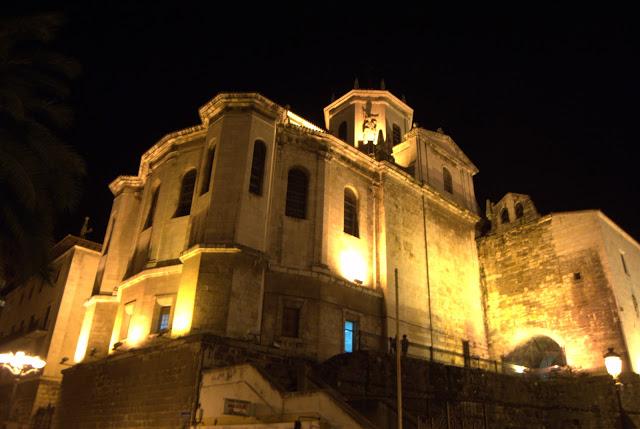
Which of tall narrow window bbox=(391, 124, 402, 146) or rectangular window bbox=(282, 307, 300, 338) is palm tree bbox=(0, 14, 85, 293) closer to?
rectangular window bbox=(282, 307, 300, 338)

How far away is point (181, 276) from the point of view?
68.6 feet

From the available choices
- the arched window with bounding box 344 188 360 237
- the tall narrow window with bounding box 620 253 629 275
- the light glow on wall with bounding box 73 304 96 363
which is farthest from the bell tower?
the light glow on wall with bounding box 73 304 96 363

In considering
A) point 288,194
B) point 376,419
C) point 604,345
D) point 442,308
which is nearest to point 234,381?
point 376,419

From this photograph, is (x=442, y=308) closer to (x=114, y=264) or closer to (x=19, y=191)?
(x=114, y=264)

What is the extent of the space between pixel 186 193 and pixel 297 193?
549 cm

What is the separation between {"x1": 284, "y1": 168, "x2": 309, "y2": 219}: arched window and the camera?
24.6 metres

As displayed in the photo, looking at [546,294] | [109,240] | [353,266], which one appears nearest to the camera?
[353,266]

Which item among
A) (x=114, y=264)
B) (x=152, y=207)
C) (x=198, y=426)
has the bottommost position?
(x=198, y=426)

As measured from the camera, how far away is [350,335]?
23.4 m

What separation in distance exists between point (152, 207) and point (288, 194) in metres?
7.67

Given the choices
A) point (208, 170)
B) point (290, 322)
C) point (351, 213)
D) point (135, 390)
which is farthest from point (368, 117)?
point (135, 390)

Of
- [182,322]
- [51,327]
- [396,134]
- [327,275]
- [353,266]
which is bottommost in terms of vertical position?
[182,322]

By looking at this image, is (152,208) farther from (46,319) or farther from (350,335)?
(46,319)

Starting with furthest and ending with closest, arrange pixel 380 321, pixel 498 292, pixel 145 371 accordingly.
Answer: pixel 498 292
pixel 380 321
pixel 145 371
